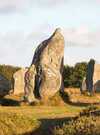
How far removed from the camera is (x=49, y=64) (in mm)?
35562

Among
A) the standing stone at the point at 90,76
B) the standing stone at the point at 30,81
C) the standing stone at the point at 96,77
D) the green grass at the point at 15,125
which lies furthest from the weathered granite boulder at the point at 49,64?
the green grass at the point at 15,125

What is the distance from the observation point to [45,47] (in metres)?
36.3

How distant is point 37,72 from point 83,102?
12.3ft

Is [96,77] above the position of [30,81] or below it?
above

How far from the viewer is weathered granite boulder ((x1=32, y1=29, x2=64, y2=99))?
35.0 metres

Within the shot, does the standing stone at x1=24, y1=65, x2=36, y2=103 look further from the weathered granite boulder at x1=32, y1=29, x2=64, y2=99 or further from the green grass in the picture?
the green grass

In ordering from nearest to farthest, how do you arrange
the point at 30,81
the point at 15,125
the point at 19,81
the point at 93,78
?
1. the point at 15,125
2. the point at 30,81
3. the point at 93,78
4. the point at 19,81

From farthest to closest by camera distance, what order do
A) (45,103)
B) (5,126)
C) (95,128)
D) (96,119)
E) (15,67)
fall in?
(15,67) < (45,103) < (5,126) < (96,119) < (95,128)

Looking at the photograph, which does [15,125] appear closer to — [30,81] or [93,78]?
[30,81]

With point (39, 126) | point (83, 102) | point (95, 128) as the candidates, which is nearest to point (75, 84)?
point (83, 102)

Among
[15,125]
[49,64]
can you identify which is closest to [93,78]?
[49,64]

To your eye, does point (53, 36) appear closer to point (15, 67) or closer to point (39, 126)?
point (39, 126)

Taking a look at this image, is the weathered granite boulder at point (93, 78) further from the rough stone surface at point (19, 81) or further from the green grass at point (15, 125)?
the green grass at point (15, 125)

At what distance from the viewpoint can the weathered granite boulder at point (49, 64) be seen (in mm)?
35000
